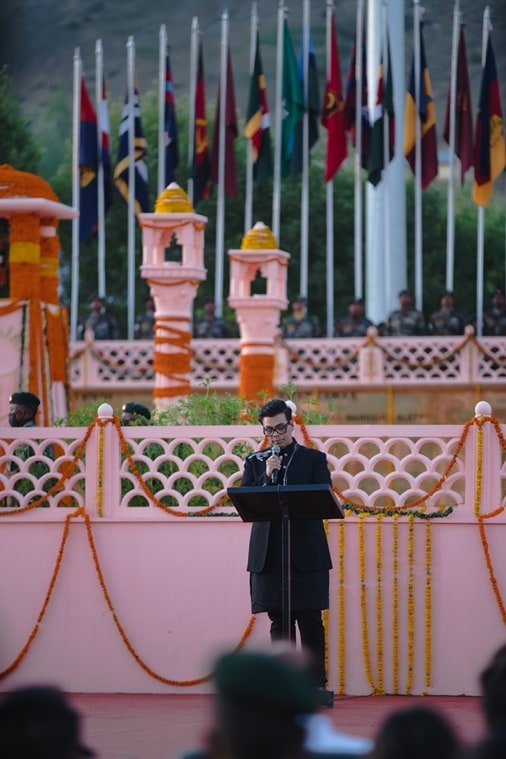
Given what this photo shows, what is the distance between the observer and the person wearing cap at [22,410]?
11.2 meters

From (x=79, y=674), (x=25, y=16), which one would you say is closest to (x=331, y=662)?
(x=79, y=674)

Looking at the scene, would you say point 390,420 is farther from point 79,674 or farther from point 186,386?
point 79,674

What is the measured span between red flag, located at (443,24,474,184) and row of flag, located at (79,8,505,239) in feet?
0.06

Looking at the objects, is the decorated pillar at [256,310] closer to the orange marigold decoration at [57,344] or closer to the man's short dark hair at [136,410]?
the orange marigold decoration at [57,344]

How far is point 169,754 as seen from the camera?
7355 mm

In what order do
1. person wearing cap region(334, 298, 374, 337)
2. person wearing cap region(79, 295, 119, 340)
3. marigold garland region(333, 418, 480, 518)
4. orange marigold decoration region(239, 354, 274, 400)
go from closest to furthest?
marigold garland region(333, 418, 480, 518) → orange marigold decoration region(239, 354, 274, 400) → person wearing cap region(334, 298, 374, 337) → person wearing cap region(79, 295, 119, 340)

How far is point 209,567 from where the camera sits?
1007 cm

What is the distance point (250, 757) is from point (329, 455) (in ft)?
21.9

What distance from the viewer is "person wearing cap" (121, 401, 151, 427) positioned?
12039mm

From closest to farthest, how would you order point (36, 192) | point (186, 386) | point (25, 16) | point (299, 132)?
1. point (36, 192)
2. point (186, 386)
3. point (299, 132)
4. point (25, 16)

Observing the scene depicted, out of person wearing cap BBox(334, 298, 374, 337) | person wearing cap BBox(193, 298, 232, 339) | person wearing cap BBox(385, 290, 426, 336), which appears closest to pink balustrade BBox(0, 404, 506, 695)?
person wearing cap BBox(334, 298, 374, 337)

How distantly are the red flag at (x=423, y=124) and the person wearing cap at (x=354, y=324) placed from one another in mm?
3958

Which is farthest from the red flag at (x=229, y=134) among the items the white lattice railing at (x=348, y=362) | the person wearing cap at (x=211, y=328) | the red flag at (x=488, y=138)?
the white lattice railing at (x=348, y=362)

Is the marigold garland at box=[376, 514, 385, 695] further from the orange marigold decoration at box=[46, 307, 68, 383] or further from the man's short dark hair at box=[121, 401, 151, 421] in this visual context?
the orange marigold decoration at box=[46, 307, 68, 383]
